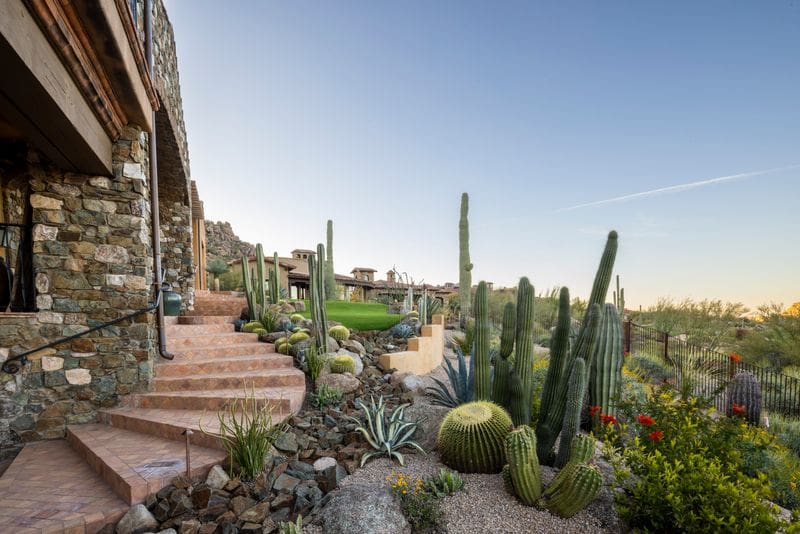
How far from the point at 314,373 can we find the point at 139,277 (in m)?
2.46

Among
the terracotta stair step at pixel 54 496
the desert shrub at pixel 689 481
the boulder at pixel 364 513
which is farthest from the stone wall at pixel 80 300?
the desert shrub at pixel 689 481

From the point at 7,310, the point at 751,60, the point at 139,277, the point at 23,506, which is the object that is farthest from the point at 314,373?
the point at 751,60

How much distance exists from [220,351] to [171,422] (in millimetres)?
1885

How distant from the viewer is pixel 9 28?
1843 millimetres

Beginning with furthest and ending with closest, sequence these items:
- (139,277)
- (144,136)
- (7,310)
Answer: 1. (144,136)
2. (139,277)
3. (7,310)

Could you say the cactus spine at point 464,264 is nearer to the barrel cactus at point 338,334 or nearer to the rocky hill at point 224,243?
the barrel cactus at point 338,334

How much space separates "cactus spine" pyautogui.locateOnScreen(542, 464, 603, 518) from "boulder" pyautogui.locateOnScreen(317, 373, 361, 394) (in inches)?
115

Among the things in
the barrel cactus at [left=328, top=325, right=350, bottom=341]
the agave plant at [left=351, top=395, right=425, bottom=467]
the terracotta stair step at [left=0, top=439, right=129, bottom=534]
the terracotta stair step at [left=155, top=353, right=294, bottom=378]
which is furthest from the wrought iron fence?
the terracotta stair step at [left=0, top=439, right=129, bottom=534]

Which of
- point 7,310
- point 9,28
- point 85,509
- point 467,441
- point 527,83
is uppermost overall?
point 527,83

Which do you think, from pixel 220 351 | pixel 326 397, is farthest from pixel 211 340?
pixel 326 397

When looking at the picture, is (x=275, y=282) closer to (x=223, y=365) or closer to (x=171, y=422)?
(x=223, y=365)

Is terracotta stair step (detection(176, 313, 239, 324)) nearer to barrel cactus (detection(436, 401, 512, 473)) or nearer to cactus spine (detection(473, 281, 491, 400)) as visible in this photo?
cactus spine (detection(473, 281, 491, 400))

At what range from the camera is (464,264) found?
12.3 metres

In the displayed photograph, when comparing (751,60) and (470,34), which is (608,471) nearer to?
(751,60)
